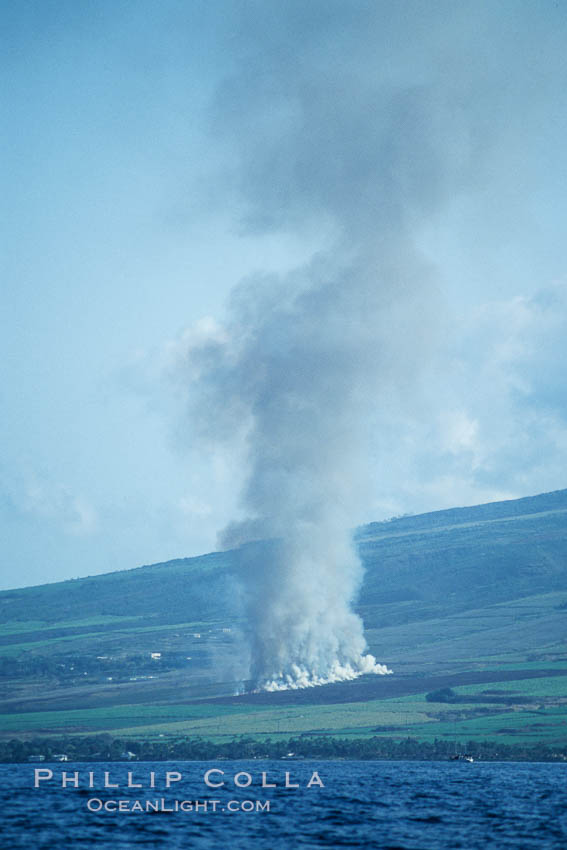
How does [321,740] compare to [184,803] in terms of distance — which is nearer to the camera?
[184,803]

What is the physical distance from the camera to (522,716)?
162 metres

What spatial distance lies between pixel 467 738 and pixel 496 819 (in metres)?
76.5

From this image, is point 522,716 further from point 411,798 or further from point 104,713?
point 411,798

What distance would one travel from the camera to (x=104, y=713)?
182 metres

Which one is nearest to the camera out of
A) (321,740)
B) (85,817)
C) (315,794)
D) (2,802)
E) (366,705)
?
(85,817)

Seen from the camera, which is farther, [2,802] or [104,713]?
[104,713]

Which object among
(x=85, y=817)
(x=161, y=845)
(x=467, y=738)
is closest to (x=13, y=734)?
(x=467, y=738)

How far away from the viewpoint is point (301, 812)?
7669 centimetres

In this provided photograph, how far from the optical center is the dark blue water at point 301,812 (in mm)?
62875

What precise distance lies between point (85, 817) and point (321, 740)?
77.8m

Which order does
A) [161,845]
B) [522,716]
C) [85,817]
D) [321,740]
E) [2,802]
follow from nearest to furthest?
[161,845] < [85,817] < [2,802] < [321,740] < [522,716]

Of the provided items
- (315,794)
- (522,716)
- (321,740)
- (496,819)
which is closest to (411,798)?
(315,794)

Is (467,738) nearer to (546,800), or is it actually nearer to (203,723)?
(203,723)

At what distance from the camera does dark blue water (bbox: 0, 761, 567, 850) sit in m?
62.9
